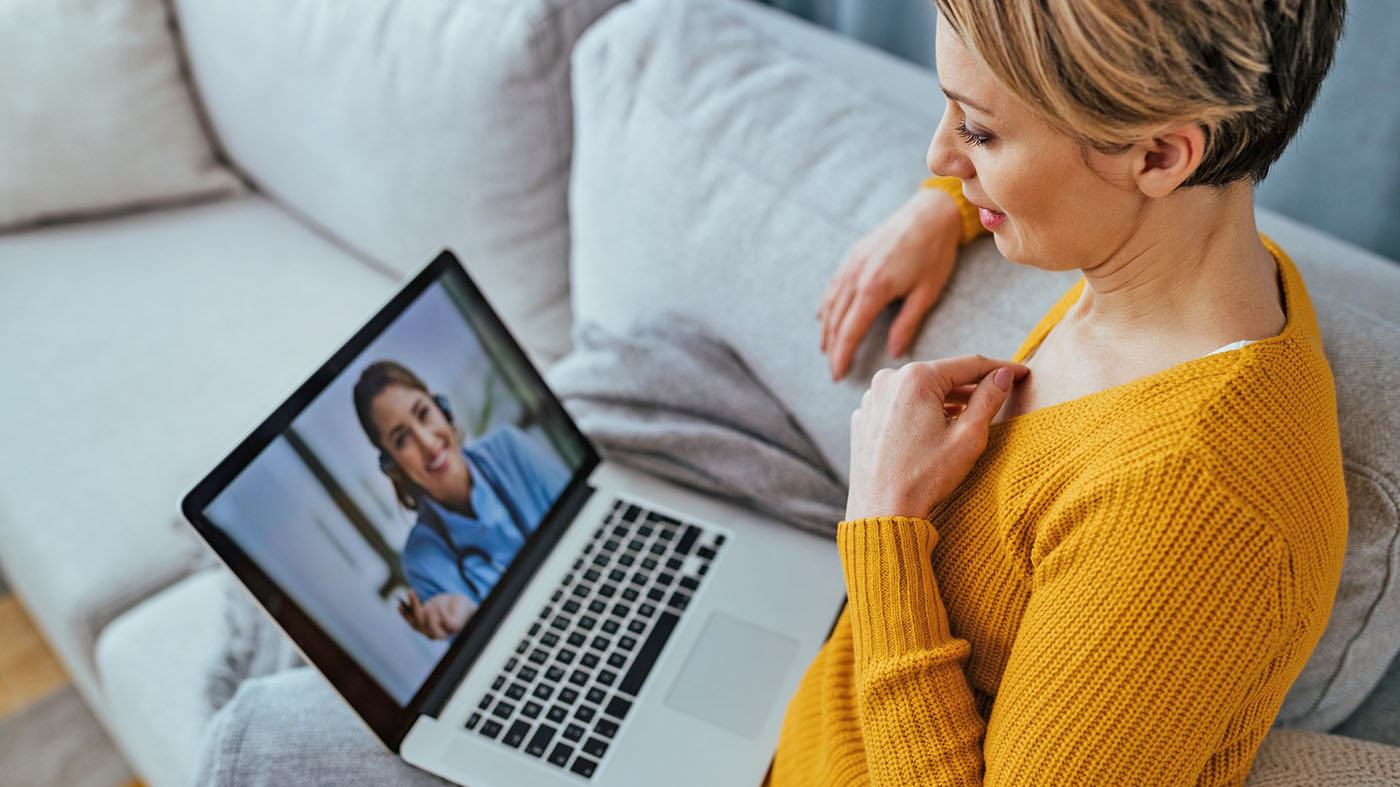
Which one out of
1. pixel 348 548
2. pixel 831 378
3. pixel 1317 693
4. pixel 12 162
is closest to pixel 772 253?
pixel 831 378

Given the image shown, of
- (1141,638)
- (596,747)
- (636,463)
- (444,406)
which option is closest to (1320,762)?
(1141,638)

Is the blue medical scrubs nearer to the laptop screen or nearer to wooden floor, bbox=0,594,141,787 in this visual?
the laptop screen

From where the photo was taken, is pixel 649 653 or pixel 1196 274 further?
pixel 649 653

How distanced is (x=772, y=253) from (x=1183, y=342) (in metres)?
0.48

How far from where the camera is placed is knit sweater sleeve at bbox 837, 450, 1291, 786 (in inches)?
24.2

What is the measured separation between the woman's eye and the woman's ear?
0.10m

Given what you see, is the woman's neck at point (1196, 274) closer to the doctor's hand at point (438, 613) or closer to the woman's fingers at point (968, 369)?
the woman's fingers at point (968, 369)

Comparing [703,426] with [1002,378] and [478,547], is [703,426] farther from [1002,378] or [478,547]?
[1002,378]

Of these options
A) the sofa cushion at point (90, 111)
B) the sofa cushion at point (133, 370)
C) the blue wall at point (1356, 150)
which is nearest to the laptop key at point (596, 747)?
the sofa cushion at point (133, 370)

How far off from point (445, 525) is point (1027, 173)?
637 mm

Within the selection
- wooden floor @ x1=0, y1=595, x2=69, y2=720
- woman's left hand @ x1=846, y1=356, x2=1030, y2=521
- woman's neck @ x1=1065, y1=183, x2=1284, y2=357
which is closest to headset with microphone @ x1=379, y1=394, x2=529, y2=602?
woman's left hand @ x1=846, y1=356, x2=1030, y2=521

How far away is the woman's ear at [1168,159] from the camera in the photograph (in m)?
0.60

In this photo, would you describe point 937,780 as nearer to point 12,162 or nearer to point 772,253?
point 772,253

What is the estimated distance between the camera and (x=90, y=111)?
68.5 inches
